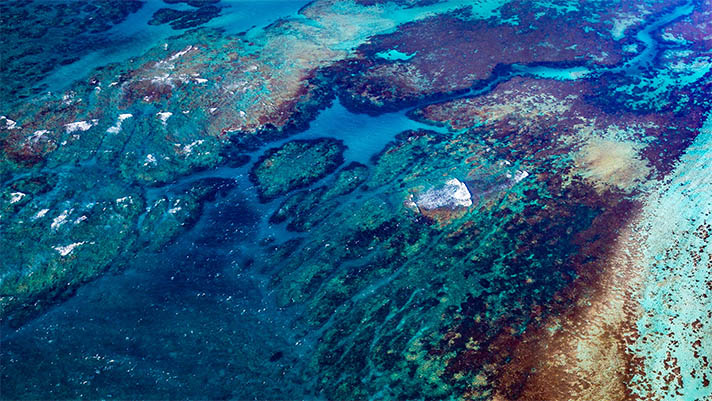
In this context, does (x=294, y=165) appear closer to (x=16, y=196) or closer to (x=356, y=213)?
(x=356, y=213)

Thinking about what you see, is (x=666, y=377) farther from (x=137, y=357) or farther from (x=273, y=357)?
(x=137, y=357)

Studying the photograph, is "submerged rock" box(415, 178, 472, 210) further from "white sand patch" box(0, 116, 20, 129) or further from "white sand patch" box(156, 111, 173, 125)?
"white sand patch" box(0, 116, 20, 129)

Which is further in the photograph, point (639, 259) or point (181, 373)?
point (639, 259)

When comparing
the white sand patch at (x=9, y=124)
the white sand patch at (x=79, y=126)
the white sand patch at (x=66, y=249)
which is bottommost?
the white sand patch at (x=66, y=249)

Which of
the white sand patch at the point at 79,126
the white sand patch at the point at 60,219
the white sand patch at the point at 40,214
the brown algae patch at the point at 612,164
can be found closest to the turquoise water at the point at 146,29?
the white sand patch at the point at 79,126

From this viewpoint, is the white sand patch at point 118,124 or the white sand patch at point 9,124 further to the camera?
the white sand patch at point 118,124

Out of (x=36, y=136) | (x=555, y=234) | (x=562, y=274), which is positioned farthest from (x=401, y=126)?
(x=36, y=136)

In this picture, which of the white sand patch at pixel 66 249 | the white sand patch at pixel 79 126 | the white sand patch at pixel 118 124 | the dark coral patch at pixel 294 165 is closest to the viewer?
the white sand patch at pixel 66 249

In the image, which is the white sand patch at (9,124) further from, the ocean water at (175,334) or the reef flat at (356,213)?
the ocean water at (175,334)

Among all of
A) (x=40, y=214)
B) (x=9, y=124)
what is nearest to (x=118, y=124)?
(x=9, y=124)
